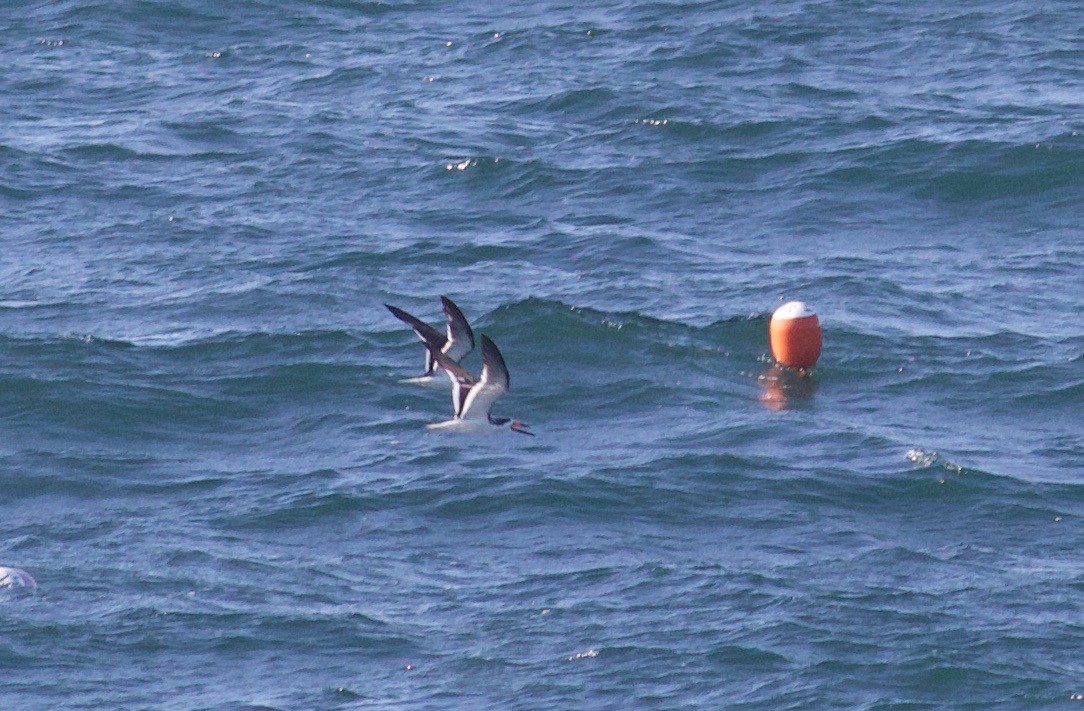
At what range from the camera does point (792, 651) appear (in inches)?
620

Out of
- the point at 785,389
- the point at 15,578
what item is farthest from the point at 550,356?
the point at 15,578

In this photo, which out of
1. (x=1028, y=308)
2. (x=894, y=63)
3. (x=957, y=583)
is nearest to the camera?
(x=957, y=583)

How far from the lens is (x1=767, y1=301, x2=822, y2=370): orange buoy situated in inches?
836

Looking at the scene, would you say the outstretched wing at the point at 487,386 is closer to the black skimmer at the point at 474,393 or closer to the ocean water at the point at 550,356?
the black skimmer at the point at 474,393

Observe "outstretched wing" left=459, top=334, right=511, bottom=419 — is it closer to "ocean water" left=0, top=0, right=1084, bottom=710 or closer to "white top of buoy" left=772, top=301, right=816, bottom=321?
"ocean water" left=0, top=0, right=1084, bottom=710

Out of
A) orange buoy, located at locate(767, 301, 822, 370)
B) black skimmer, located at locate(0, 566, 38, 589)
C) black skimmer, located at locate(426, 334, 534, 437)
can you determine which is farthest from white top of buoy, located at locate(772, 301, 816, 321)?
black skimmer, located at locate(0, 566, 38, 589)

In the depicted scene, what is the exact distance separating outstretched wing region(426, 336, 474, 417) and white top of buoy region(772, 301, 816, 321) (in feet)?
15.0

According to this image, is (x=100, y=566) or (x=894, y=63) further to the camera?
(x=894, y=63)

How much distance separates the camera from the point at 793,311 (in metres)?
21.2

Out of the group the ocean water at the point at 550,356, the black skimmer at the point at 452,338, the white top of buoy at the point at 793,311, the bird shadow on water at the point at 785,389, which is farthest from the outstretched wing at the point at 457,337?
the white top of buoy at the point at 793,311

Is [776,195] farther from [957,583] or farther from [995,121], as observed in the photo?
[957,583]

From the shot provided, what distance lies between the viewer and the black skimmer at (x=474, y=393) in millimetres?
17391

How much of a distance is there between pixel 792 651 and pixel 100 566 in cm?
595

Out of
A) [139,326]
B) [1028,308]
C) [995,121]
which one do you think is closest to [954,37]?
[995,121]
